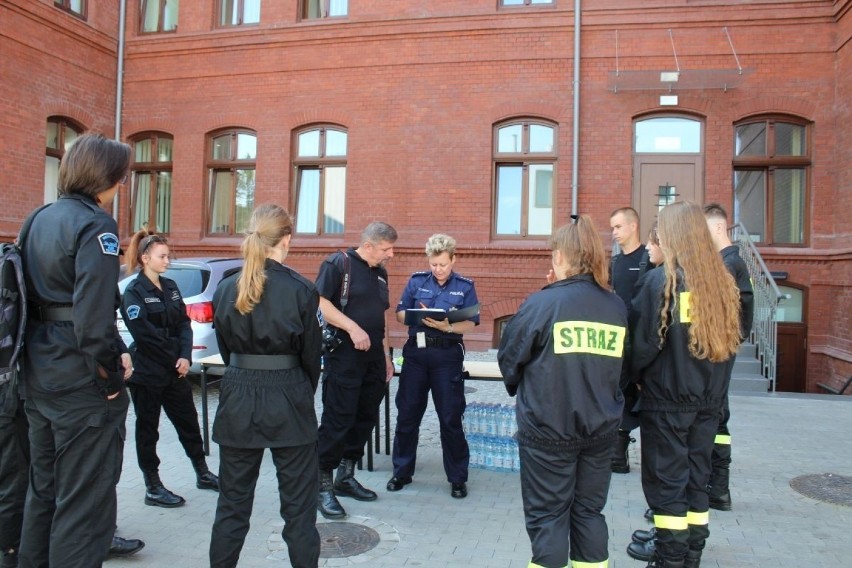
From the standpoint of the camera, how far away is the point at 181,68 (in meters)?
14.1

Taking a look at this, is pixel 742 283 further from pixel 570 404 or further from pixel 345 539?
pixel 345 539

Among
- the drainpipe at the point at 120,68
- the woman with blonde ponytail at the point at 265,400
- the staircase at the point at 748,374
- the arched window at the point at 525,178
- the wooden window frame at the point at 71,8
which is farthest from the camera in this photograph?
the drainpipe at the point at 120,68

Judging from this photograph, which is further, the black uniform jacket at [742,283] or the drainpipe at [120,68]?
the drainpipe at [120,68]

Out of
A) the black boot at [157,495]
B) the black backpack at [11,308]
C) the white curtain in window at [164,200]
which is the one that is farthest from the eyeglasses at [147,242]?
the white curtain in window at [164,200]

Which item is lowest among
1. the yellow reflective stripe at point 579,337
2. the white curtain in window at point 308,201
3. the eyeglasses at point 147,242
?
the yellow reflective stripe at point 579,337

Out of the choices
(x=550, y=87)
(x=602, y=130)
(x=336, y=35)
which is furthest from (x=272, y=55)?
(x=602, y=130)

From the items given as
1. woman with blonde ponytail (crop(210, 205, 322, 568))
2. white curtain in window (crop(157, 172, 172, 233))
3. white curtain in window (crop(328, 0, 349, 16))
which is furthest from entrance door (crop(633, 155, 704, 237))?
woman with blonde ponytail (crop(210, 205, 322, 568))

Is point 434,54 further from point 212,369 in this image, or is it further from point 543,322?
point 543,322

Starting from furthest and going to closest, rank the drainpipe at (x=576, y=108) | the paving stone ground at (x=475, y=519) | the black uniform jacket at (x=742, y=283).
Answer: the drainpipe at (x=576, y=108) < the black uniform jacket at (x=742, y=283) < the paving stone ground at (x=475, y=519)

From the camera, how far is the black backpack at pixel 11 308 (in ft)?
10.0

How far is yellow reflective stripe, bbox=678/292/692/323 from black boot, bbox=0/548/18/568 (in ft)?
12.0

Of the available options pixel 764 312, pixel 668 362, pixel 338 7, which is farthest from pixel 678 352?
pixel 338 7

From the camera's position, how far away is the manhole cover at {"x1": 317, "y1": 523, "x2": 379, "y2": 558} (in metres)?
4.08

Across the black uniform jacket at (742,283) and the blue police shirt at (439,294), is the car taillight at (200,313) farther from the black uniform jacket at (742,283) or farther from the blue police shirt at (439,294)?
the black uniform jacket at (742,283)
